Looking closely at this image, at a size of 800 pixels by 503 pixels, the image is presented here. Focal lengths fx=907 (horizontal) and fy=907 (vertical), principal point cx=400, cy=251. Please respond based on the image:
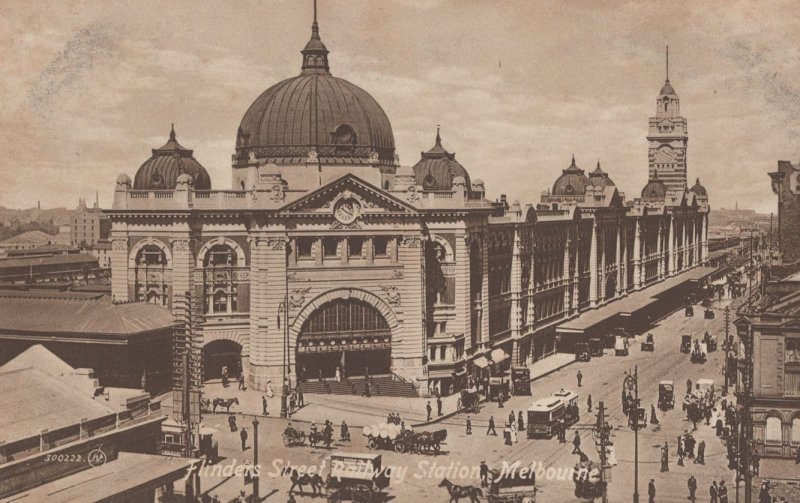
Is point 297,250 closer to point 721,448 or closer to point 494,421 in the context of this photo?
point 494,421

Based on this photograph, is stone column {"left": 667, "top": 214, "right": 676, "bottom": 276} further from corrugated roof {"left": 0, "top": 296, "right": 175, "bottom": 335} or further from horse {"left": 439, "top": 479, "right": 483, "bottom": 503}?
horse {"left": 439, "top": 479, "right": 483, "bottom": 503}

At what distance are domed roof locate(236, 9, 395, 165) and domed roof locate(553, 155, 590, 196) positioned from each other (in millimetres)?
47248

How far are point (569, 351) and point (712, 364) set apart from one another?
1502cm

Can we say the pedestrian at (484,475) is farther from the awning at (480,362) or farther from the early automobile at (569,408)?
the awning at (480,362)

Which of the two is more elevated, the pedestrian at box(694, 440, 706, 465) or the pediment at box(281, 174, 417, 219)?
the pediment at box(281, 174, 417, 219)

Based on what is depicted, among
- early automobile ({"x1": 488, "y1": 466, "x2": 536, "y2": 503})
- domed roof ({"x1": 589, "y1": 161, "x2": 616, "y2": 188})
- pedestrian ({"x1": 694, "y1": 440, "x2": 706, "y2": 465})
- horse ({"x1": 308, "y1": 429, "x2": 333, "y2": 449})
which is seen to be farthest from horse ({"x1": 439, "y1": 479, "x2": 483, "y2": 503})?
domed roof ({"x1": 589, "y1": 161, "x2": 616, "y2": 188})

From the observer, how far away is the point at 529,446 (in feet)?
161

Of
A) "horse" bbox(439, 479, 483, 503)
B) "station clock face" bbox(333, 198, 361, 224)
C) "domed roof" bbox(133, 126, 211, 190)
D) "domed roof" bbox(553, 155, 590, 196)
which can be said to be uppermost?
"domed roof" bbox(553, 155, 590, 196)

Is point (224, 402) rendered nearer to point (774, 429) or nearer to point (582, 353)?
point (774, 429)

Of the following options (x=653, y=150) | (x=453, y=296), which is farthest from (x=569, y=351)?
(x=653, y=150)

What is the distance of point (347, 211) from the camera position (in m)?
61.8

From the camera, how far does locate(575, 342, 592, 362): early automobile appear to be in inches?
3098

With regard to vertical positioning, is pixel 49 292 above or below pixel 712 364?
above

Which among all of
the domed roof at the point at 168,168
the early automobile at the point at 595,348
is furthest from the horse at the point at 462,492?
the early automobile at the point at 595,348
